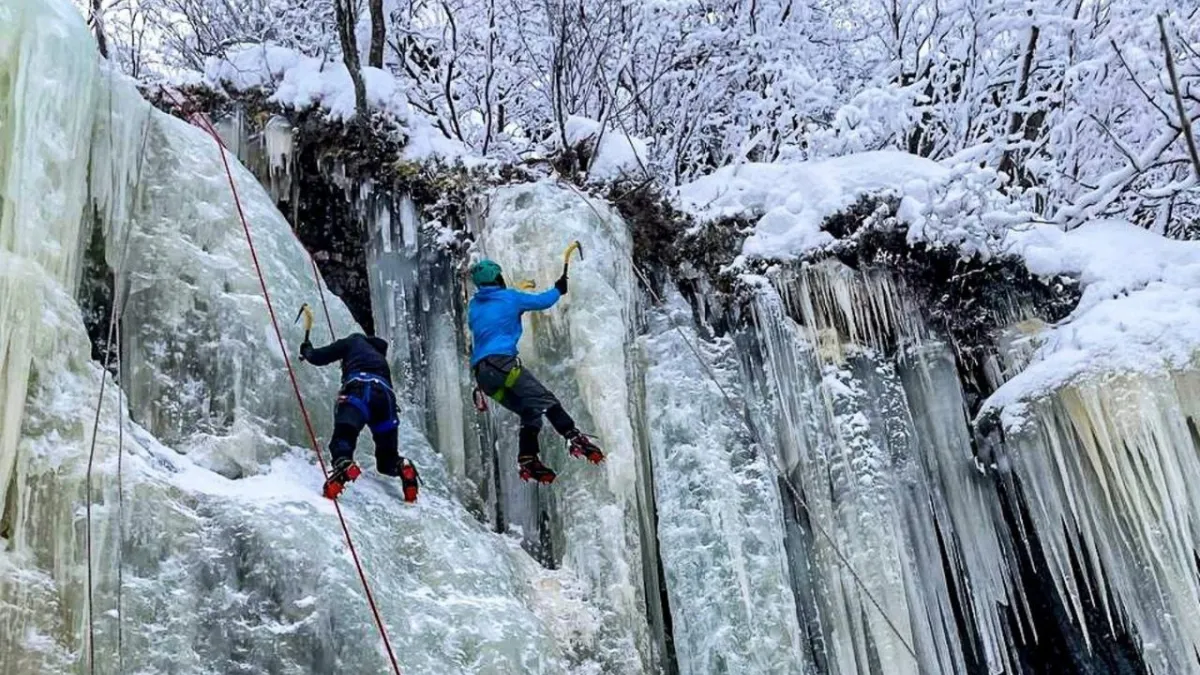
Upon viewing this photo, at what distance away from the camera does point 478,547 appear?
541cm

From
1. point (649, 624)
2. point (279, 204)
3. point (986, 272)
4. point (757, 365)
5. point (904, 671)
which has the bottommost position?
point (904, 671)

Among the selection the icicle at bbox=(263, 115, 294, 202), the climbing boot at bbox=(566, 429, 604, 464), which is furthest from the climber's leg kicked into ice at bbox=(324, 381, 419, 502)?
the icicle at bbox=(263, 115, 294, 202)

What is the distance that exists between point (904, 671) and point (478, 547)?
230 cm

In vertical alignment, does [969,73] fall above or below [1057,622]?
above

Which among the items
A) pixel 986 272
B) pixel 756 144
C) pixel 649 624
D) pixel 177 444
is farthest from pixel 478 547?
pixel 756 144

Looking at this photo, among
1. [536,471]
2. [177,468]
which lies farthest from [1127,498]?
[177,468]

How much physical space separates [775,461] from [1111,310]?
2105mm

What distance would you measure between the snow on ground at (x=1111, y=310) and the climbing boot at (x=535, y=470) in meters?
2.65

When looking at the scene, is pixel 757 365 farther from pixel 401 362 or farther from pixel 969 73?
pixel 969 73

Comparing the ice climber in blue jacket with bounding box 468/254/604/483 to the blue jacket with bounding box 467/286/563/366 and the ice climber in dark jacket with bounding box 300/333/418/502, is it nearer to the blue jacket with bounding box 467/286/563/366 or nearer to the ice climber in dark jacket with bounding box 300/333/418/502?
the blue jacket with bounding box 467/286/563/366

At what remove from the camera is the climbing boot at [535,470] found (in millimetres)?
5742

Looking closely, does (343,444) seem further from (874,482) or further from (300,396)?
(874,482)

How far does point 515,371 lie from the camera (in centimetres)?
586

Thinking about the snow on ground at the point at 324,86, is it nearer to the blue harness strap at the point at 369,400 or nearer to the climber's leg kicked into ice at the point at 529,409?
the climber's leg kicked into ice at the point at 529,409
